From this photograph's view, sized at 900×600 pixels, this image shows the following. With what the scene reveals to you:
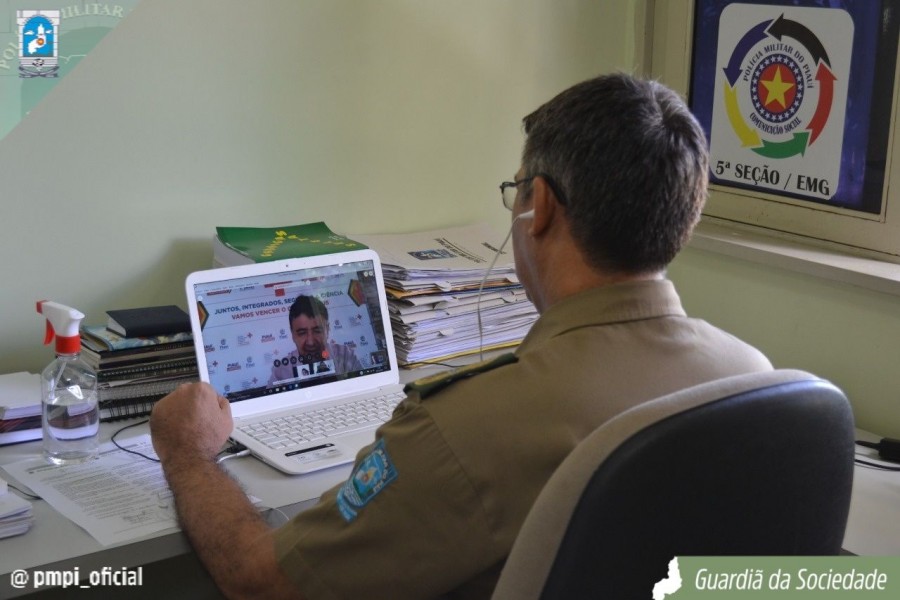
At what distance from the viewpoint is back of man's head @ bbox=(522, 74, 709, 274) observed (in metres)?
1.17

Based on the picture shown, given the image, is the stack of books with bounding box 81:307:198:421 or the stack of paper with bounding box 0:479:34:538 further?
the stack of books with bounding box 81:307:198:421

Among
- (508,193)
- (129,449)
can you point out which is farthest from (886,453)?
(129,449)

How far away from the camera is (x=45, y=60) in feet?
6.07

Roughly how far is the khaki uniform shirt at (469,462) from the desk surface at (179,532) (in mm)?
259

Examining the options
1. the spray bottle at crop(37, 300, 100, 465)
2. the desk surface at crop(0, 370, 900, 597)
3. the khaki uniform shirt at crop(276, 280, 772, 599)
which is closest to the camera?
the khaki uniform shirt at crop(276, 280, 772, 599)

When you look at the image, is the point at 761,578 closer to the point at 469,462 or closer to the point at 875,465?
the point at 469,462

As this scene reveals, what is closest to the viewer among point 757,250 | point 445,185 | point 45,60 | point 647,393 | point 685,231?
point 647,393

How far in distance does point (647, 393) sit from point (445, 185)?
1316mm

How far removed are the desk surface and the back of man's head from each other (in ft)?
1.83

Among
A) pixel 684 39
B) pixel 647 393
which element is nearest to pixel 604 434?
pixel 647 393

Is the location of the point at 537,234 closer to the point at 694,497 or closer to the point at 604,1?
the point at 694,497

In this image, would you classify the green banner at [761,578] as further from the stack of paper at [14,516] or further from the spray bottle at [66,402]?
the spray bottle at [66,402]
